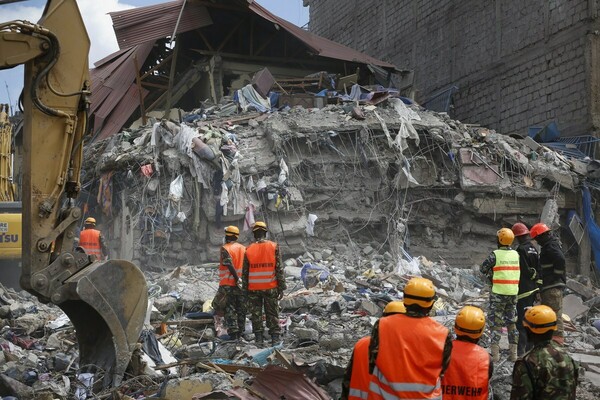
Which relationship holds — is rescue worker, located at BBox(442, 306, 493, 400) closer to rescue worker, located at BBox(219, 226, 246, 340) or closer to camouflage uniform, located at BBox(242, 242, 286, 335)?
camouflage uniform, located at BBox(242, 242, 286, 335)

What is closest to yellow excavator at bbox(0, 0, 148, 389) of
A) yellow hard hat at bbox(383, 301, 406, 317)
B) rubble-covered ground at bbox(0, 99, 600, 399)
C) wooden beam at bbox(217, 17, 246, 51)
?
yellow hard hat at bbox(383, 301, 406, 317)

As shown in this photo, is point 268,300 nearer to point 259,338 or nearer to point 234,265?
point 259,338

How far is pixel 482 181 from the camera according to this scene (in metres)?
14.0

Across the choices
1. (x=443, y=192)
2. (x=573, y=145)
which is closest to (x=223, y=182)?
(x=443, y=192)

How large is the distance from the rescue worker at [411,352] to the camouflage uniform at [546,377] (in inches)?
17.2

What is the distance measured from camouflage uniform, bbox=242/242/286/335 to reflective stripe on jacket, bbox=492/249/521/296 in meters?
2.50

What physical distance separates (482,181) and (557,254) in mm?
7174

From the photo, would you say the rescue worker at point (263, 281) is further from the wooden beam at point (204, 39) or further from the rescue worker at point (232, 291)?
the wooden beam at point (204, 39)

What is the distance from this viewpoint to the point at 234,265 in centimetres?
829

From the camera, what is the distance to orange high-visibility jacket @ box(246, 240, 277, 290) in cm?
773

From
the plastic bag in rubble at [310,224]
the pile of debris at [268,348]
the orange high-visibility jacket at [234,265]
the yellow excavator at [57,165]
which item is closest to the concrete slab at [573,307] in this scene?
the pile of debris at [268,348]

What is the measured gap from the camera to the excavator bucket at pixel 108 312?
4992 millimetres

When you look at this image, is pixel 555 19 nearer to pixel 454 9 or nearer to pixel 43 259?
pixel 454 9

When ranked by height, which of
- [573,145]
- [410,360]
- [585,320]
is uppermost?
[573,145]
